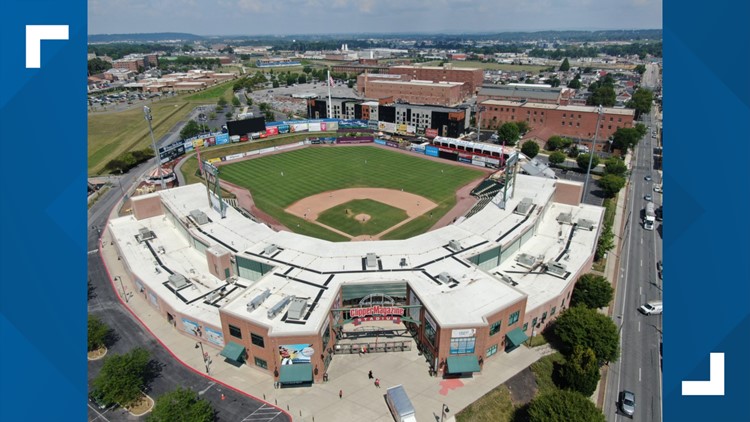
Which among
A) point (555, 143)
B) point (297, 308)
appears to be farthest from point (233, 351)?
point (555, 143)

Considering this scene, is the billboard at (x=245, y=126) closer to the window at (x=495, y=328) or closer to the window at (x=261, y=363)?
the window at (x=261, y=363)

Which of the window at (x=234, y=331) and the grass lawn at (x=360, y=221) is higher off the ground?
the grass lawn at (x=360, y=221)

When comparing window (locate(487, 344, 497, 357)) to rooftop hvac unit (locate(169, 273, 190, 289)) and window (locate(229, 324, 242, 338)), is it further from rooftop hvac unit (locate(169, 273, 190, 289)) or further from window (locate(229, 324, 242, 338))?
rooftop hvac unit (locate(169, 273, 190, 289))

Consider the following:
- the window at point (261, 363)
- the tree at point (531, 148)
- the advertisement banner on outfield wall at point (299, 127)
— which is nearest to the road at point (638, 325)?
the window at point (261, 363)

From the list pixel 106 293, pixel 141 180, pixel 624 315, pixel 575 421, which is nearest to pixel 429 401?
pixel 575 421

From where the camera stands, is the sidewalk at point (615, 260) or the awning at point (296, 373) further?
the sidewalk at point (615, 260)

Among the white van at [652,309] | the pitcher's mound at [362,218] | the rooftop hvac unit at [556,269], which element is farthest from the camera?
the pitcher's mound at [362,218]

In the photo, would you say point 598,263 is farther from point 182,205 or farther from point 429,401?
point 182,205
